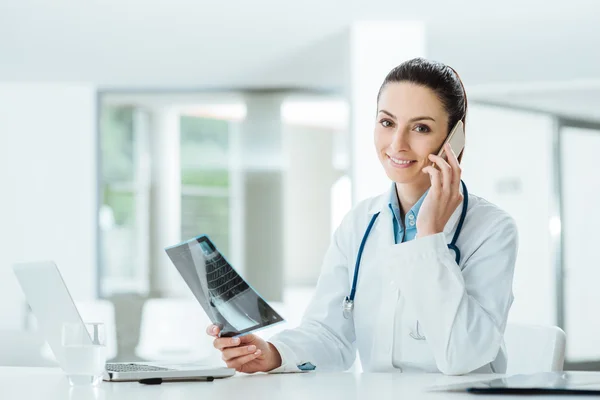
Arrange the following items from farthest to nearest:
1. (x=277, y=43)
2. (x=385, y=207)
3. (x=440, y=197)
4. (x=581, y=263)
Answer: (x=581, y=263) < (x=277, y=43) < (x=385, y=207) < (x=440, y=197)

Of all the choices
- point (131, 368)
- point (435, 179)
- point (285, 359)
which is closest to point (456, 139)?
point (435, 179)

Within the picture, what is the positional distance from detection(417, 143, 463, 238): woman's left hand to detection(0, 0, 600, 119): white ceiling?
2821mm

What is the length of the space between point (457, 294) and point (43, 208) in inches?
218

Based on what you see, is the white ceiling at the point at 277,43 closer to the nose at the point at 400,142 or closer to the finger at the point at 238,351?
the nose at the point at 400,142

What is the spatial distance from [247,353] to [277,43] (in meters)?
3.88

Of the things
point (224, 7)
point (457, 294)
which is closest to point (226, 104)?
point (224, 7)

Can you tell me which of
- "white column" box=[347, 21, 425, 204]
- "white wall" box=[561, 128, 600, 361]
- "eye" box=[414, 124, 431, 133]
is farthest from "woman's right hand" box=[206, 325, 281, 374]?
"white wall" box=[561, 128, 600, 361]

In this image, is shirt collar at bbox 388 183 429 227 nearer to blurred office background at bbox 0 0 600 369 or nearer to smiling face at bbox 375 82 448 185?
smiling face at bbox 375 82 448 185

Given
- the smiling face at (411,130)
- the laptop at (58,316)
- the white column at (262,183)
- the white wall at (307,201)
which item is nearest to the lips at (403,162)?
the smiling face at (411,130)

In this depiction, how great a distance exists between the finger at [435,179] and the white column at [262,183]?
4886 millimetres

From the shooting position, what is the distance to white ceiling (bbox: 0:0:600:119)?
4691 millimetres

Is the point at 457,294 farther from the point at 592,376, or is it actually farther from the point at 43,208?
the point at 43,208

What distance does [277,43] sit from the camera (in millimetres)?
5414

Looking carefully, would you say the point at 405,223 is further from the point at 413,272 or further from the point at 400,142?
the point at 413,272
